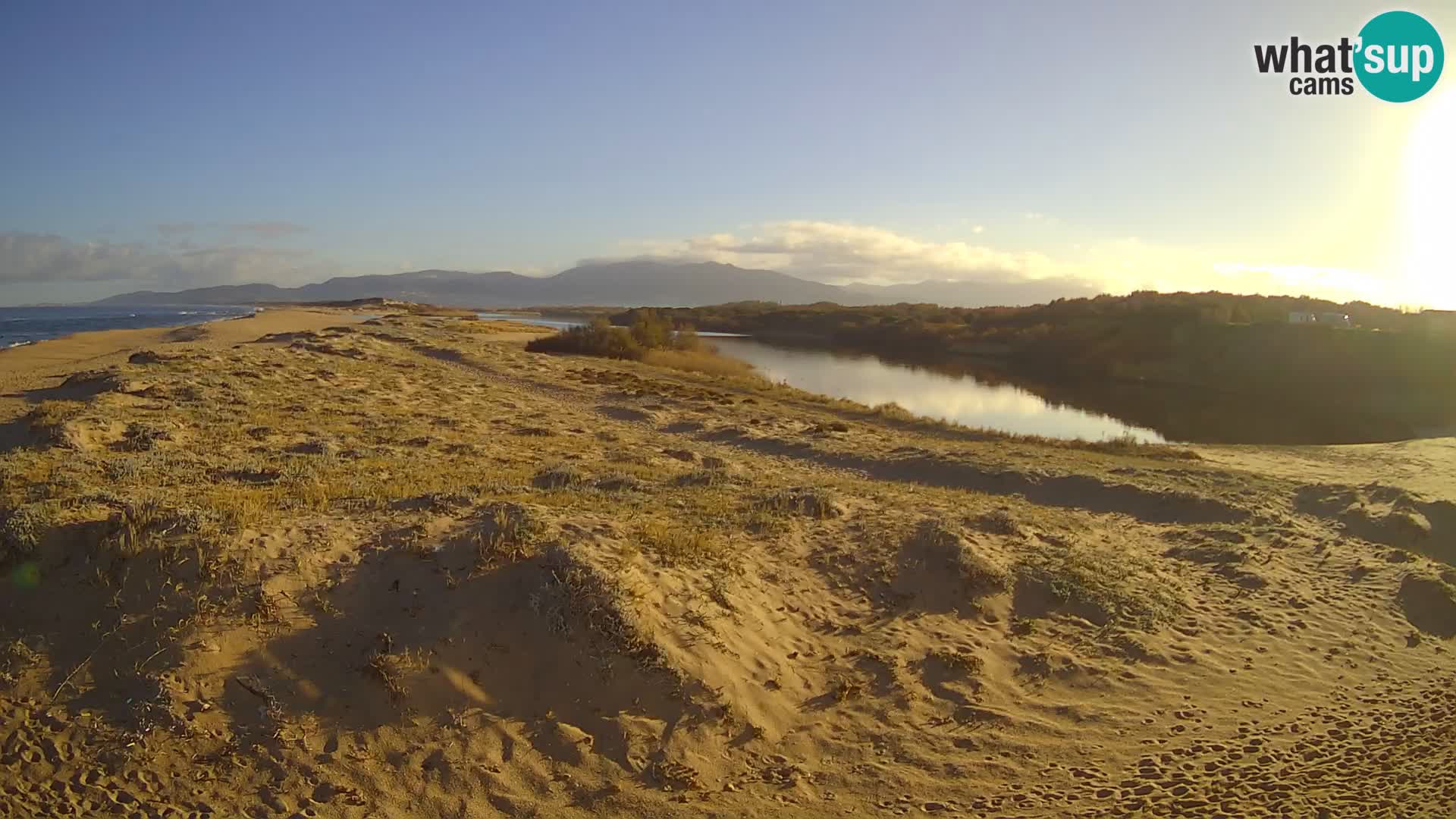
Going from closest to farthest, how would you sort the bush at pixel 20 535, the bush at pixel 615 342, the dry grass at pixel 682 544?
the bush at pixel 20 535 < the dry grass at pixel 682 544 < the bush at pixel 615 342

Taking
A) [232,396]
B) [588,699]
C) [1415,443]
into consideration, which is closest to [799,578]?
[588,699]

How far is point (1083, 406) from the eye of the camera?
123 ft

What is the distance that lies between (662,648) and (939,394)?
3591 centimetres

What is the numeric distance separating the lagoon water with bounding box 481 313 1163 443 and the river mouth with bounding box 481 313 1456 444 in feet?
0.22

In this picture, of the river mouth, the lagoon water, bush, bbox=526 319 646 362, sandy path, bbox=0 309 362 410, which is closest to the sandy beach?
sandy path, bbox=0 309 362 410

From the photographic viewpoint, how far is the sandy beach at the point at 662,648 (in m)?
5.31

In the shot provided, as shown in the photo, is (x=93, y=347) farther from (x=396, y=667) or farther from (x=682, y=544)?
(x=396, y=667)

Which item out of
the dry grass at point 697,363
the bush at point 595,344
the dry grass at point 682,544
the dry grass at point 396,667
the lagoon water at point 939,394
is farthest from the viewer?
the bush at point 595,344

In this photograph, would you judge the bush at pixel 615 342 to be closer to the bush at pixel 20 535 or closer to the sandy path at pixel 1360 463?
the sandy path at pixel 1360 463

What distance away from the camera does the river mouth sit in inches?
1164

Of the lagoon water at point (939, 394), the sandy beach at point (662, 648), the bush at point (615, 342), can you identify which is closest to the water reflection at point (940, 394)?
the lagoon water at point (939, 394)

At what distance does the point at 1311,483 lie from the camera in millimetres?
15453

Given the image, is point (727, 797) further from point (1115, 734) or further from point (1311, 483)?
point (1311, 483)

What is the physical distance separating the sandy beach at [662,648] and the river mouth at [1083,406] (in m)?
16.5
